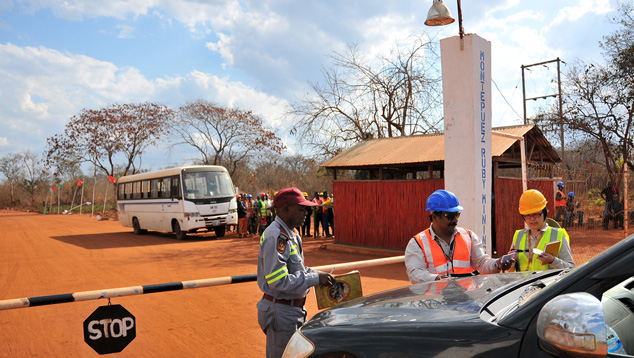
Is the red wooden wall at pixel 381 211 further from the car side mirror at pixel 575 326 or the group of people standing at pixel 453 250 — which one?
the car side mirror at pixel 575 326

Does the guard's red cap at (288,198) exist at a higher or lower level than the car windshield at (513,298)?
higher

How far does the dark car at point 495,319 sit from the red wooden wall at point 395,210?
36.9 ft

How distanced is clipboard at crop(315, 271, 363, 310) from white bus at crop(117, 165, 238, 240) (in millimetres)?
18173

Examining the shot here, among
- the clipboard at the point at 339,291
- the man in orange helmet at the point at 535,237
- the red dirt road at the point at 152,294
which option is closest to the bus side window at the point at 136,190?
the red dirt road at the point at 152,294

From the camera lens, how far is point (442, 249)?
12.3 ft

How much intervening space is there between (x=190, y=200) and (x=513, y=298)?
800 inches

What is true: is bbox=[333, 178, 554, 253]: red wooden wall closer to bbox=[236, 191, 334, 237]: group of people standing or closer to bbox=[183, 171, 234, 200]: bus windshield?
bbox=[236, 191, 334, 237]: group of people standing

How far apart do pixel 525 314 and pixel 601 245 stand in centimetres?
1109

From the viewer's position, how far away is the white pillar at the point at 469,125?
7359 mm

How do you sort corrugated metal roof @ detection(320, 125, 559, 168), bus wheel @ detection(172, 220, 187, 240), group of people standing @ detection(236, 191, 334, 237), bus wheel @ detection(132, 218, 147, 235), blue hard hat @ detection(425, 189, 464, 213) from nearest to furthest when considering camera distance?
blue hard hat @ detection(425, 189, 464, 213), corrugated metal roof @ detection(320, 125, 559, 168), group of people standing @ detection(236, 191, 334, 237), bus wheel @ detection(172, 220, 187, 240), bus wheel @ detection(132, 218, 147, 235)

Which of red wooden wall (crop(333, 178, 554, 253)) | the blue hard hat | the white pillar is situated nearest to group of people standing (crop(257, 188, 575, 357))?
the blue hard hat

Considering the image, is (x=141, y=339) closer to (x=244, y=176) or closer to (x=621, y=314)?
(x=621, y=314)

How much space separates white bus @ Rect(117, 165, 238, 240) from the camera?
854 inches

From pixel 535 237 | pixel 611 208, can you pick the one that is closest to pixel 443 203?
pixel 535 237
